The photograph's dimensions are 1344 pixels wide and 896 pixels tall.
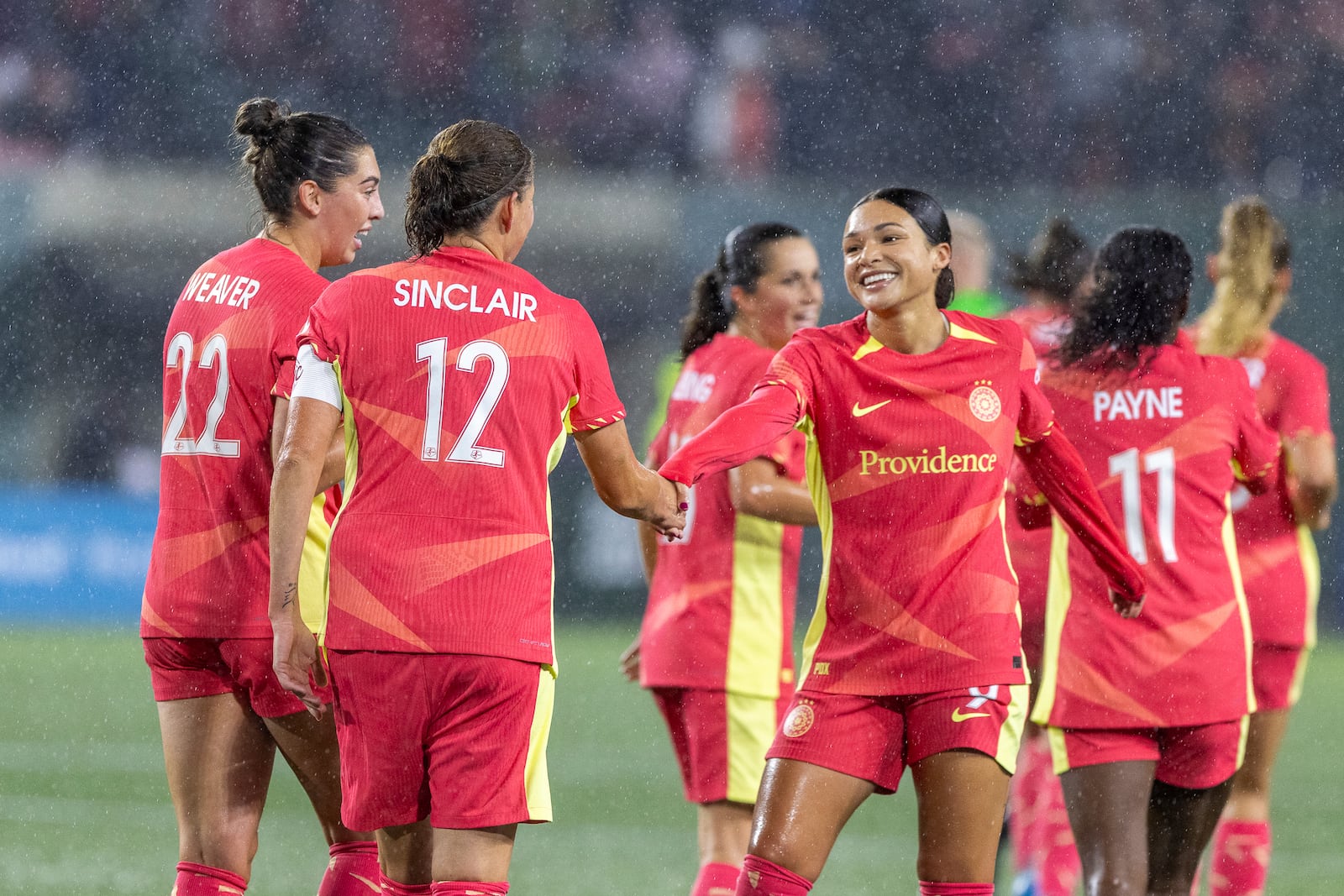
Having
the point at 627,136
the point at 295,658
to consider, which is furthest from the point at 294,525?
the point at 627,136

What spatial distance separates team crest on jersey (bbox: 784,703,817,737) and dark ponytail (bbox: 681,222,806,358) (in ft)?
4.48

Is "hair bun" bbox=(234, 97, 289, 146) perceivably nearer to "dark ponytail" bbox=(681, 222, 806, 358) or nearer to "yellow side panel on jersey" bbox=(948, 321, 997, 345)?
"dark ponytail" bbox=(681, 222, 806, 358)

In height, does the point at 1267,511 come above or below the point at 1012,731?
above

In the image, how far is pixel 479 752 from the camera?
2834 millimetres

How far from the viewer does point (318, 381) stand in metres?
2.88

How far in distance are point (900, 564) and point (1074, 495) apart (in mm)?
485

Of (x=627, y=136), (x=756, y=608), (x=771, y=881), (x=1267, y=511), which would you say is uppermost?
(x=627, y=136)

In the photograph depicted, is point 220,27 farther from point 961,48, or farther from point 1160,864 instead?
point 1160,864

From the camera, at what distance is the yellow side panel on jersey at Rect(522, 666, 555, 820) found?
2875 millimetres

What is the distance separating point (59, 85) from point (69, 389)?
3166mm

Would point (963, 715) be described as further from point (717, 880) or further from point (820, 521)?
point (717, 880)

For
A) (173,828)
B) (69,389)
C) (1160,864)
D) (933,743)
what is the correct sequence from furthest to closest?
(69,389), (173,828), (1160,864), (933,743)

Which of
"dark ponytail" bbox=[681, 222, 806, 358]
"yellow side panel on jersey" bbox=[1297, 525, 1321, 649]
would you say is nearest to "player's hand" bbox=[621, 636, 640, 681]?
"dark ponytail" bbox=[681, 222, 806, 358]

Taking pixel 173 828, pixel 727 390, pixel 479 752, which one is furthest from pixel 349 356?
pixel 173 828
